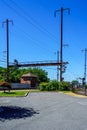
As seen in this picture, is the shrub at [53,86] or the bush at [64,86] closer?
the bush at [64,86]

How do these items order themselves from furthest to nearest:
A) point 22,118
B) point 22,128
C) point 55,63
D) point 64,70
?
1. point 55,63
2. point 64,70
3. point 22,118
4. point 22,128

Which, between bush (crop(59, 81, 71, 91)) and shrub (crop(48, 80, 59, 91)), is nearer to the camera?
bush (crop(59, 81, 71, 91))

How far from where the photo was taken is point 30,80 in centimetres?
7819

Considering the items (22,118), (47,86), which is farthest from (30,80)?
(22,118)

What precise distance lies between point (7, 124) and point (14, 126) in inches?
23.1

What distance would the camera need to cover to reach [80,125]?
43.5 feet

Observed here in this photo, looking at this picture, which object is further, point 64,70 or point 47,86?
point 64,70

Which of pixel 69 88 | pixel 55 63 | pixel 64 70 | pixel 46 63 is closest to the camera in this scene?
pixel 69 88

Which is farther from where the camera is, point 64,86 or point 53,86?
point 53,86

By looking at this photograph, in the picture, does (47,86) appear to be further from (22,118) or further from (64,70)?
(22,118)

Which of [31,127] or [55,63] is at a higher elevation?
[55,63]

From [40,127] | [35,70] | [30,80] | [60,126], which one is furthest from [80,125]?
[35,70]

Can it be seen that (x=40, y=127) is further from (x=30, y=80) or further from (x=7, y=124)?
(x=30, y=80)

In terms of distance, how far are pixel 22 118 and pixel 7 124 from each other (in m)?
2.01
